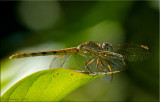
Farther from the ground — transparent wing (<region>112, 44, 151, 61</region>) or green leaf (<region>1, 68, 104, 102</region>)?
green leaf (<region>1, 68, 104, 102</region>)

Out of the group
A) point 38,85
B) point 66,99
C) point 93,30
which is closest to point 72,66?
point 66,99

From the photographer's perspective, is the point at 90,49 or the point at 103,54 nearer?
the point at 103,54

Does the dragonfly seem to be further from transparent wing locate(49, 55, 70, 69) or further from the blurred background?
the blurred background

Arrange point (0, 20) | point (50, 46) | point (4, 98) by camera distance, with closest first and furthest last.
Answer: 1. point (4, 98)
2. point (50, 46)
3. point (0, 20)

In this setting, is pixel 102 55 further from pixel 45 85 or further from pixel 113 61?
pixel 45 85

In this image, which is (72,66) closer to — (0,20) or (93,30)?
(93,30)

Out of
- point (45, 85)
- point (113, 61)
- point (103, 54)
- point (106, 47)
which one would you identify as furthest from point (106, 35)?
point (45, 85)

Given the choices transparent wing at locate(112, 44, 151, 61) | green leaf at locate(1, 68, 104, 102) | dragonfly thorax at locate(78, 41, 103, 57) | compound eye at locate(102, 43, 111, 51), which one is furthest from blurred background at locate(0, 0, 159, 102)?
green leaf at locate(1, 68, 104, 102)
